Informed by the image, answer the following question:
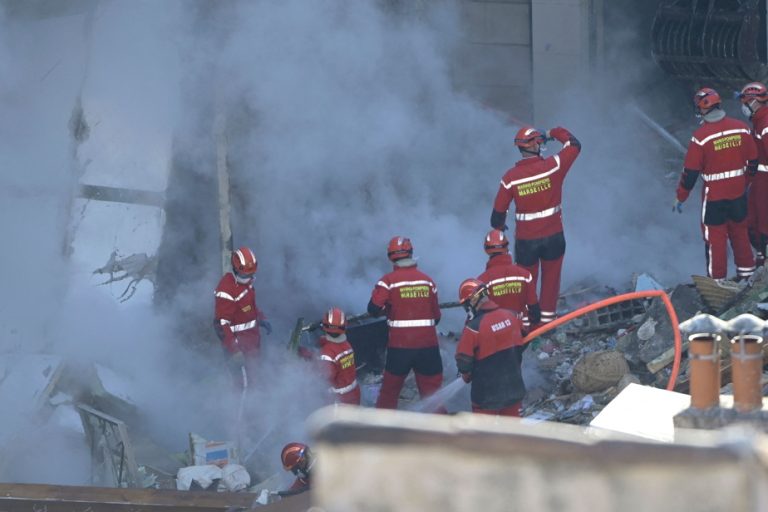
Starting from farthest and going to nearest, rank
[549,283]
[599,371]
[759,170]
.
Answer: [549,283] < [759,170] < [599,371]

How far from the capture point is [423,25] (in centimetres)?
1171

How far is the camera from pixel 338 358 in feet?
28.6

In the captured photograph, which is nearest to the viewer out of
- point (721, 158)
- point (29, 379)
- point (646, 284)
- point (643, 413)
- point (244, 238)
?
point (643, 413)

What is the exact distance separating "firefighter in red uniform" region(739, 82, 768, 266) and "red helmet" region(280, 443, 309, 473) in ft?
13.3

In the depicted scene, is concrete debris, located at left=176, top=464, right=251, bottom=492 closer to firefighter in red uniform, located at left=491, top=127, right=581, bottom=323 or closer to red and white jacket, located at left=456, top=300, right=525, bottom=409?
red and white jacket, located at left=456, top=300, right=525, bottom=409

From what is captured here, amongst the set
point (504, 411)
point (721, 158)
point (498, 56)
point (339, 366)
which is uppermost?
point (498, 56)

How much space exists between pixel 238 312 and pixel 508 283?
2132mm

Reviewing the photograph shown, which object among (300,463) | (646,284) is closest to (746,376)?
(300,463)

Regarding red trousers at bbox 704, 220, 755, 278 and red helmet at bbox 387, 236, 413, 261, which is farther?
red trousers at bbox 704, 220, 755, 278

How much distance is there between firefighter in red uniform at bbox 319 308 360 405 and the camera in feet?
28.6

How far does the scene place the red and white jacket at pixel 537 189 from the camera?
9227 mm

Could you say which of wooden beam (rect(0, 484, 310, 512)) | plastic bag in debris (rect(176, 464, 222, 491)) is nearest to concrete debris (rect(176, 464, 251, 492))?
plastic bag in debris (rect(176, 464, 222, 491))

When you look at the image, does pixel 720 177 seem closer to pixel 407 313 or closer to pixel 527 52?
pixel 407 313

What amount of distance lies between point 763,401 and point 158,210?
763cm
